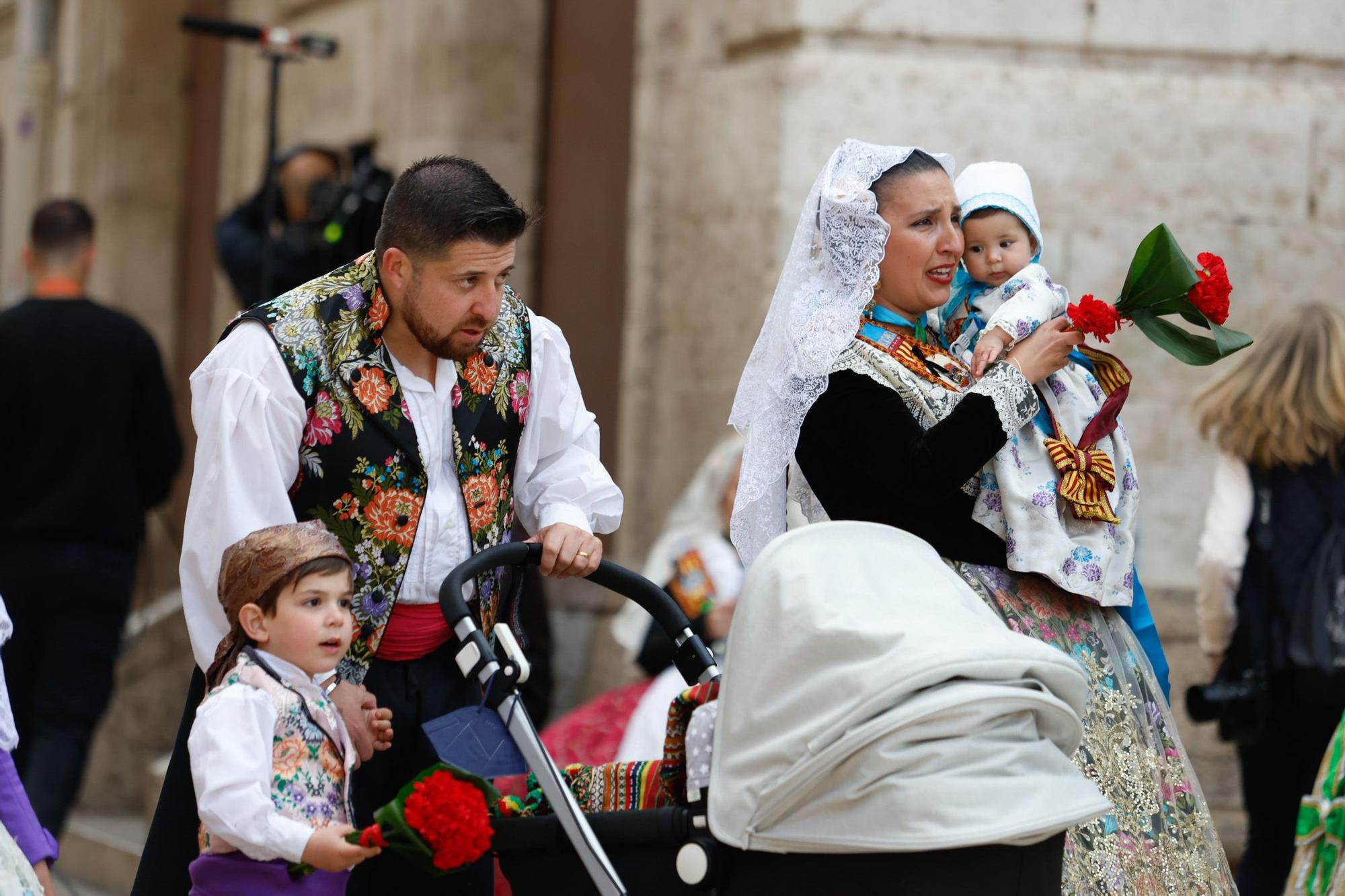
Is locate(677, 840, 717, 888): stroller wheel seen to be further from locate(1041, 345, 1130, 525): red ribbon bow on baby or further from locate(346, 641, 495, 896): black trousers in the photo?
locate(1041, 345, 1130, 525): red ribbon bow on baby

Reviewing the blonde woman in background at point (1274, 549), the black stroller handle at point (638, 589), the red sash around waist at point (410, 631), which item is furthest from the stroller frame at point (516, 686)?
the blonde woman in background at point (1274, 549)

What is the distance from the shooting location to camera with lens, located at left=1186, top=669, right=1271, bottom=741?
16.9ft

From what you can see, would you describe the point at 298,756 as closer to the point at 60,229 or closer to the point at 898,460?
the point at 898,460

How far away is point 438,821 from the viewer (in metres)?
2.77

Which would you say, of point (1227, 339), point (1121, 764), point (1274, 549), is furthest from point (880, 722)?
point (1274, 549)

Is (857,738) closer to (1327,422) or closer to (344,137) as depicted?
(1327,422)

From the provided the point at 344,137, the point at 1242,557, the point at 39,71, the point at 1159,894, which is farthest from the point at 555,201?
the point at 39,71

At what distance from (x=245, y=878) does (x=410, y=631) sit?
559 millimetres

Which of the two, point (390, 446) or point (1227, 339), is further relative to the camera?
point (1227, 339)

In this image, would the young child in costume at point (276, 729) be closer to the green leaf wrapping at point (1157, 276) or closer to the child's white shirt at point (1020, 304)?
the child's white shirt at point (1020, 304)

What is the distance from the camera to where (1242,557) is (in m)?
5.30

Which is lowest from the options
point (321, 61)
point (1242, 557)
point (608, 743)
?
point (608, 743)

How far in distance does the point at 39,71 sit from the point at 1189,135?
9434 mm

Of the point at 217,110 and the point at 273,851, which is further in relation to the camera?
the point at 217,110
